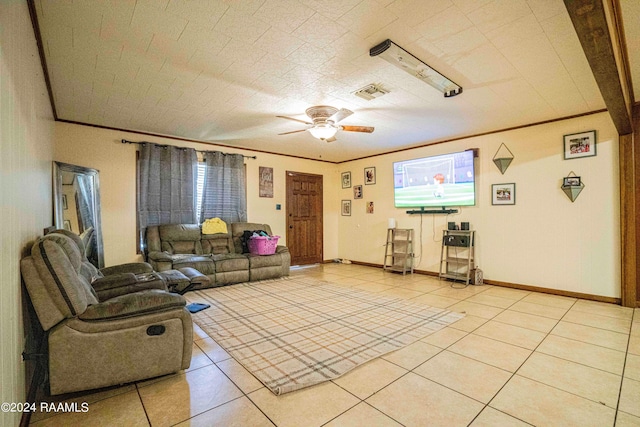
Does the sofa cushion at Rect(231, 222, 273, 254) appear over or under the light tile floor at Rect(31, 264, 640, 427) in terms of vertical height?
over

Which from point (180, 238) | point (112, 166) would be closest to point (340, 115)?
point (180, 238)

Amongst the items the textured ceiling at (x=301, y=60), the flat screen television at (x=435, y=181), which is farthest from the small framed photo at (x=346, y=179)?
the textured ceiling at (x=301, y=60)

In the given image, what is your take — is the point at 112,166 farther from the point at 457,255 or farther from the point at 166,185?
the point at 457,255

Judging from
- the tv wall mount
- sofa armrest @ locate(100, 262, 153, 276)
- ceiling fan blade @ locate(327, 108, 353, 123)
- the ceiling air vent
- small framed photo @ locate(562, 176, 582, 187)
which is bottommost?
sofa armrest @ locate(100, 262, 153, 276)

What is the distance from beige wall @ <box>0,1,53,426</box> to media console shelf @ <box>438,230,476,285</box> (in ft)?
17.0

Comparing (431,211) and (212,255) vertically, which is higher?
(431,211)

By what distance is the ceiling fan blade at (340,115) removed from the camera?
Result: 3.76m

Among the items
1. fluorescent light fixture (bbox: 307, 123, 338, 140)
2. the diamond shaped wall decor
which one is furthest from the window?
the diamond shaped wall decor

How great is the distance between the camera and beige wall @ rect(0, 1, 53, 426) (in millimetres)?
1183

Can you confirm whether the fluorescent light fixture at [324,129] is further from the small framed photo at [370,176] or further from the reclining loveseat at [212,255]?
the small framed photo at [370,176]

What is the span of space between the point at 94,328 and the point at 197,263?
2.71 meters

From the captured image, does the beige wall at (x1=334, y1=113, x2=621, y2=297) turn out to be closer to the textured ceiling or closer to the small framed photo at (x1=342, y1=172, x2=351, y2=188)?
the textured ceiling

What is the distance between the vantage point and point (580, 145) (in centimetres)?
398

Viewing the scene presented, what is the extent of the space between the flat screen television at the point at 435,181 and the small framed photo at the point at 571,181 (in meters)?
1.21
